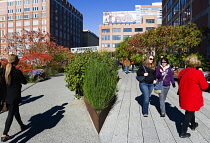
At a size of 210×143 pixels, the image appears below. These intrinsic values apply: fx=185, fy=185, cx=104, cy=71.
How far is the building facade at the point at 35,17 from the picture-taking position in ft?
245

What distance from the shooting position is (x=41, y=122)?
16.2 feet

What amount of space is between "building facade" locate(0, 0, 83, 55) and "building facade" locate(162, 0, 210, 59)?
5365cm

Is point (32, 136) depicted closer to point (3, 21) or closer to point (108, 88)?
point (108, 88)

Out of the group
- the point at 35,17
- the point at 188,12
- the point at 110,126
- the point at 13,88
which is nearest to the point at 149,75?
the point at 110,126

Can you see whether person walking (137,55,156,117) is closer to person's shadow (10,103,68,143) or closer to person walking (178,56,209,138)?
person walking (178,56,209,138)

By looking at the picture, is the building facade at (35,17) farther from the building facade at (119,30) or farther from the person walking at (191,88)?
the person walking at (191,88)

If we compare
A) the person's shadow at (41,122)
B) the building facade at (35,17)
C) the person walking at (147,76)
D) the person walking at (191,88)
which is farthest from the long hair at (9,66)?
the building facade at (35,17)

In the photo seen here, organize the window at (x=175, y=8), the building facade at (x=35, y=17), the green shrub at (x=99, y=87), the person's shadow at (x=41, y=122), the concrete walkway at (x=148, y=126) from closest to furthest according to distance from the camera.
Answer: the concrete walkway at (x=148, y=126) < the person's shadow at (x=41, y=122) < the green shrub at (x=99, y=87) < the window at (x=175, y=8) < the building facade at (x=35, y=17)

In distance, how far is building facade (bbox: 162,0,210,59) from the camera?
1970cm

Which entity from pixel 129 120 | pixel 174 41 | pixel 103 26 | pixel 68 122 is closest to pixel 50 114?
pixel 68 122

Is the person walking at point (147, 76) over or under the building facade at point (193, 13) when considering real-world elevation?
under

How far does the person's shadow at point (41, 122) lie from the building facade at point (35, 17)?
71.8 m

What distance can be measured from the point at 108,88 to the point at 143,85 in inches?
36.9

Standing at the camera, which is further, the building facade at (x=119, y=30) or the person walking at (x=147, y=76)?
the building facade at (x=119, y=30)
